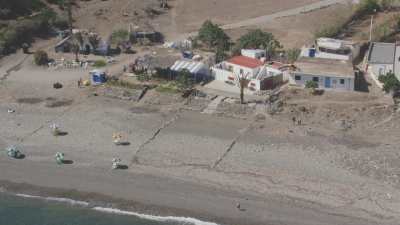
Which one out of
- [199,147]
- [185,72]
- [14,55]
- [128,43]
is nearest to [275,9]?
[128,43]

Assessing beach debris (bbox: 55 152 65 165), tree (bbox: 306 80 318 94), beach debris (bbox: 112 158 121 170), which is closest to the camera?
beach debris (bbox: 112 158 121 170)

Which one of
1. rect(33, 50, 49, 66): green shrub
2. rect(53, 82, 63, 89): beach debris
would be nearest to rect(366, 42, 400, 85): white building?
rect(53, 82, 63, 89): beach debris

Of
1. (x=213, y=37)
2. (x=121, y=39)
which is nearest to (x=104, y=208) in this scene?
(x=213, y=37)

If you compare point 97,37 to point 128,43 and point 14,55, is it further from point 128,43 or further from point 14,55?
point 14,55

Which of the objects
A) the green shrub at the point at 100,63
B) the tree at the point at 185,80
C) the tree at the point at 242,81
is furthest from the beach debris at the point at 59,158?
the green shrub at the point at 100,63

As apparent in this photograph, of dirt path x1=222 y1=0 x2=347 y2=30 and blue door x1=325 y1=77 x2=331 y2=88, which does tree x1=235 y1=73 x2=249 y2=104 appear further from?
dirt path x1=222 y1=0 x2=347 y2=30

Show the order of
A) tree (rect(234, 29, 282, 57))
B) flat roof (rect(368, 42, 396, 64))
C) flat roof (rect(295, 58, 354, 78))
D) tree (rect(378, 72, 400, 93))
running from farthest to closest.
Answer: tree (rect(234, 29, 282, 57))
flat roof (rect(368, 42, 396, 64))
flat roof (rect(295, 58, 354, 78))
tree (rect(378, 72, 400, 93))

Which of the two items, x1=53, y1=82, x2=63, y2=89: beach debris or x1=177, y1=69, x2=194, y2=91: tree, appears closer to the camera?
x1=177, y1=69, x2=194, y2=91: tree
